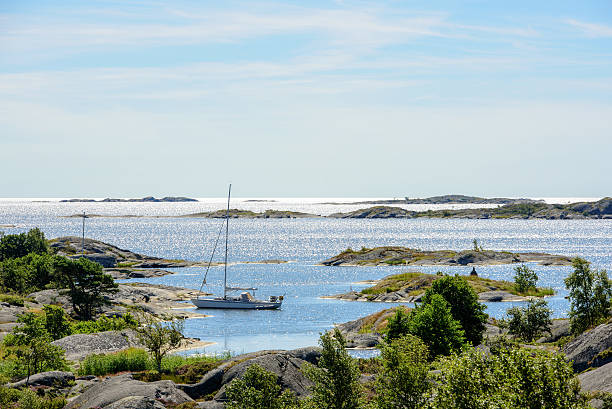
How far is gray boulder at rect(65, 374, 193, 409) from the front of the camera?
31484 mm

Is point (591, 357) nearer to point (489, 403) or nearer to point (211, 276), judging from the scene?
point (489, 403)

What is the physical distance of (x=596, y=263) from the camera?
571 ft

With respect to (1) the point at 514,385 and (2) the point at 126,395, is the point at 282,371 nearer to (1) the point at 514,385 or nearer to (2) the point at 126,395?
(2) the point at 126,395

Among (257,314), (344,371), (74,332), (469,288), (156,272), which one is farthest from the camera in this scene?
(156,272)

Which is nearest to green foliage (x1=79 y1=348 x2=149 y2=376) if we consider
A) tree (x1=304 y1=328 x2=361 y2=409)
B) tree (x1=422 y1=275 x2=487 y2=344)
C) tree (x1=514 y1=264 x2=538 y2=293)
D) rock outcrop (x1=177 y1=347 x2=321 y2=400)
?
rock outcrop (x1=177 y1=347 x2=321 y2=400)

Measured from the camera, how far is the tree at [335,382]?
24672mm

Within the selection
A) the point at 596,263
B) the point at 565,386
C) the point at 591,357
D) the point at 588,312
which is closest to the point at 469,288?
the point at 588,312

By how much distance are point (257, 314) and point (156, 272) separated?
207 ft

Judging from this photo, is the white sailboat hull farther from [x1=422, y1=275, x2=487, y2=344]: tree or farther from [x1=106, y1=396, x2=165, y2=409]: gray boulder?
[x1=106, y1=396, x2=165, y2=409]: gray boulder

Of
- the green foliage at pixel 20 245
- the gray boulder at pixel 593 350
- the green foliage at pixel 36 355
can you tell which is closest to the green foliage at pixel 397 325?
the gray boulder at pixel 593 350

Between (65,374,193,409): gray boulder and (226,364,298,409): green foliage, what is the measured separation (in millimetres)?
10213

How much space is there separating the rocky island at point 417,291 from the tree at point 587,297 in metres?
46.2

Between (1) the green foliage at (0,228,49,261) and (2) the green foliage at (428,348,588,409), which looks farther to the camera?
(1) the green foliage at (0,228,49,261)

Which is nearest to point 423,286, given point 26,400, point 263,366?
point 263,366
